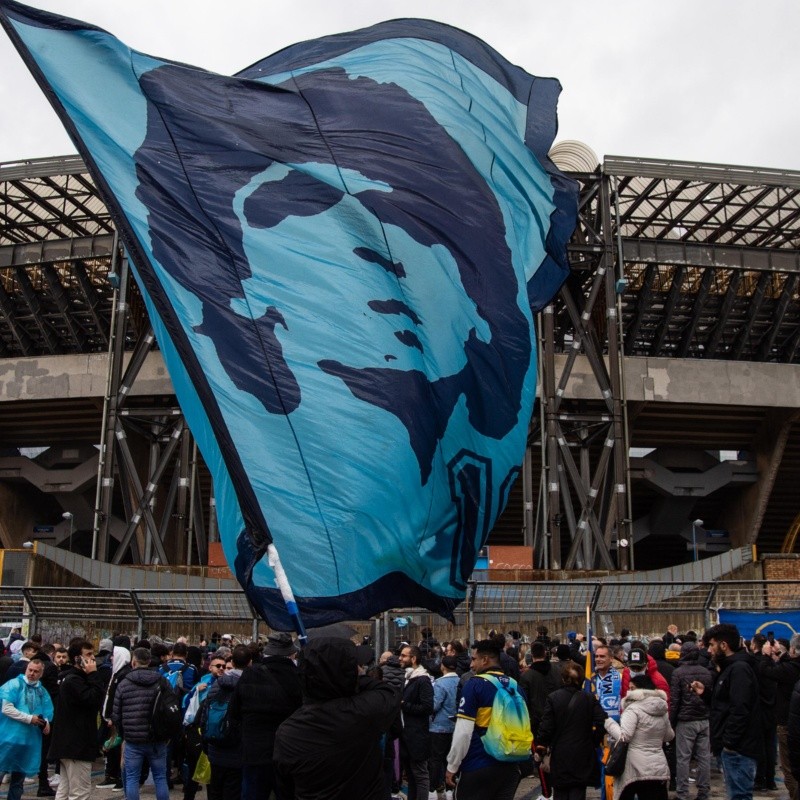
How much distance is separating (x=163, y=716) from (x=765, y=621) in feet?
36.5

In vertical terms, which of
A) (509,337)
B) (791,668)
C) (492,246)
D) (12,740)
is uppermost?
(492,246)

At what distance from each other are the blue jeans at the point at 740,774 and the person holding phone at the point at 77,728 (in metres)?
5.49

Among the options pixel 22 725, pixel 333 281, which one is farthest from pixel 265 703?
pixel 22 725

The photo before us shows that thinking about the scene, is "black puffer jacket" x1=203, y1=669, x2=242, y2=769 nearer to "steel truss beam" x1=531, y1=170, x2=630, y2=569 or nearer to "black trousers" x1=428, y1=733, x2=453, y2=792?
"black trousers" x1=428, y1=733, x2=453, y2=792

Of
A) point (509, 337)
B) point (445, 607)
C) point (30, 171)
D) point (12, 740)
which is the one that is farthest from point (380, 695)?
point (30, 171)

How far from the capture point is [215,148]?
312 inches

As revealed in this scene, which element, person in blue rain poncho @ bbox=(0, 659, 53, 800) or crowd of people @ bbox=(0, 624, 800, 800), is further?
person in blue rain poncho @ bbox=(0, 659, 53, 800)

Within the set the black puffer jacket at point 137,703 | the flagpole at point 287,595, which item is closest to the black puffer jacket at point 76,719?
the black puffer jacket at point 137,703

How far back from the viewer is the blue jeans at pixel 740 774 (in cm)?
896

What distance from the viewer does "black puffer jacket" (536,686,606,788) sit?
7.47m

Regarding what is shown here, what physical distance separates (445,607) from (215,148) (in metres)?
3.89

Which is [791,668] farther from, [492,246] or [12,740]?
[12,740]

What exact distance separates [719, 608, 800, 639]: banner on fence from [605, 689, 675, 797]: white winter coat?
9.60 meters

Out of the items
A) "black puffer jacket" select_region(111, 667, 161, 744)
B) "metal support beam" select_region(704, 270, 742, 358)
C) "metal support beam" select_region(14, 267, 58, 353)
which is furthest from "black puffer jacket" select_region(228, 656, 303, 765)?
"metal support beam" select_region(14, 267, 58, 353)
